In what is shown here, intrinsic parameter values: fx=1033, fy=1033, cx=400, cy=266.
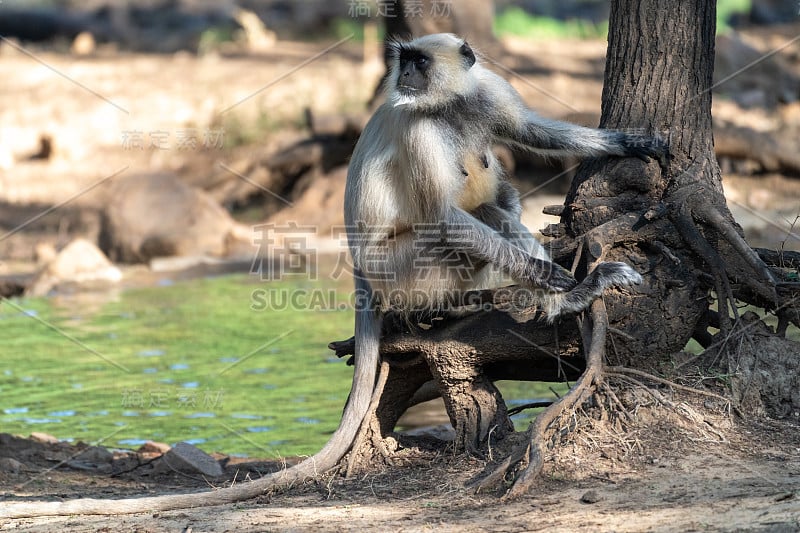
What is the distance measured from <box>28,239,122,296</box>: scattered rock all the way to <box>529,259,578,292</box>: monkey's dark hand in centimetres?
609

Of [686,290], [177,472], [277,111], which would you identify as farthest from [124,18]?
[686,290]

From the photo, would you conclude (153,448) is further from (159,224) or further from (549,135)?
(159,224)

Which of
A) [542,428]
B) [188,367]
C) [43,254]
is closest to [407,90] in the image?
[542,428]

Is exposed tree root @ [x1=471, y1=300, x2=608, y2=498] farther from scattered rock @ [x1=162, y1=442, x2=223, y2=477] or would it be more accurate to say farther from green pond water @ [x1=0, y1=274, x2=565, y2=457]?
green pond water @ [x1=0, y1=274, x2=565, y2=457]

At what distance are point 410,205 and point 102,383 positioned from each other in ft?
10.3

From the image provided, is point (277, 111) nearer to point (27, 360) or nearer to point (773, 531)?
point (27, 360)

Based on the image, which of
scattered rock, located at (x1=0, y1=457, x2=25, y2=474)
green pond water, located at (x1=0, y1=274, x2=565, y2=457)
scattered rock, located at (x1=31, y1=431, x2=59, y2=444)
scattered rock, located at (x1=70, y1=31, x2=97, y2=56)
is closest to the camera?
scattered rock, located at (x1=0, y1=457, x2=25, y2=474)

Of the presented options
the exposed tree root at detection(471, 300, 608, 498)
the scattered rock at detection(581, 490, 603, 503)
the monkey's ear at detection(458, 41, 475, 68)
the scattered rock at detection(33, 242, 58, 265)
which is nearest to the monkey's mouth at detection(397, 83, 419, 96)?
the monkey's ear at detection(458, 41, 475, 68)

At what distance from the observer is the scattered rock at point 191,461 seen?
469cm

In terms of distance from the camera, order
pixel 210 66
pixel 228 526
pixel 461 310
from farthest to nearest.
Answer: pixel 210 66 < pixel 461 310 < pixel 228 526

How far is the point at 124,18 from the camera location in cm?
1873

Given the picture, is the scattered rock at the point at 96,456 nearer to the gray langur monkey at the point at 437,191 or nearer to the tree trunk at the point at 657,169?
the gray langur monkey at the point at 437,191

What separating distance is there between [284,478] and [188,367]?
3.04 m

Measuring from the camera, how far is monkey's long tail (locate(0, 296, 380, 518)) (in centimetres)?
359
